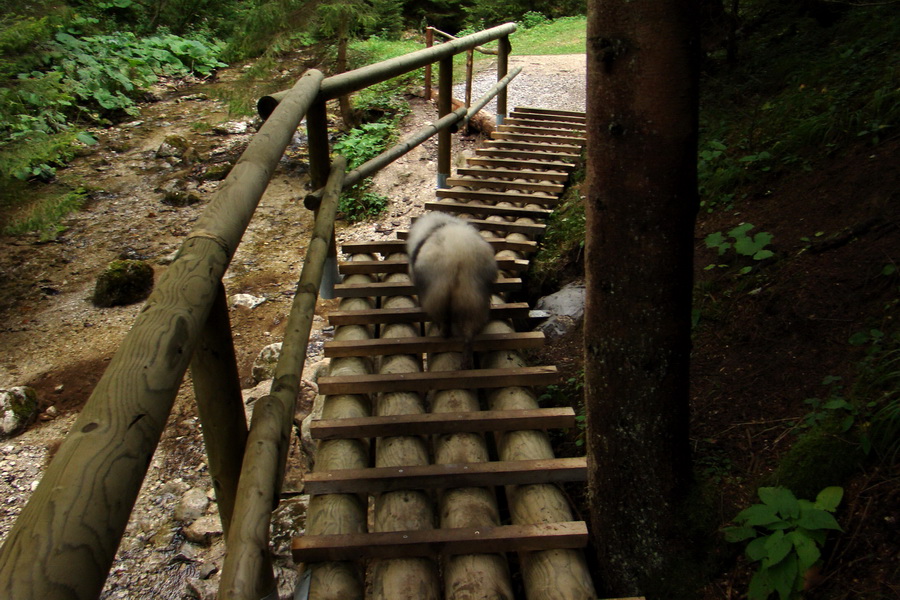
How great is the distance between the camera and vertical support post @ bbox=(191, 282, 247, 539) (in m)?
Answer: 1.53

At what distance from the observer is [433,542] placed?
2.03 metres

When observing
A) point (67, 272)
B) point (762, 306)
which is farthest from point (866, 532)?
point (67, 272)

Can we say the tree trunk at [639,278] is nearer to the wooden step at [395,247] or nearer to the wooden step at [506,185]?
the wooden step at [395,247]

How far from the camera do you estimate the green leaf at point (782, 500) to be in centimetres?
188

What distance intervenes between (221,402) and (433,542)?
33.1 inches

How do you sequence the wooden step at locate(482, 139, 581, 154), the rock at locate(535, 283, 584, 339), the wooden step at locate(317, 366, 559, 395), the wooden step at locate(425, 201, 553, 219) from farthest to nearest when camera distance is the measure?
the wooden step at locate(482, 139, 581, 154) < the wooden step at locate(425, 201, 553, 219) < the rock at locate(535, 283, 584, 339) < the wooden step at locate(317, 366, 559, 395)

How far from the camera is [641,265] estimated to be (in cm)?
189

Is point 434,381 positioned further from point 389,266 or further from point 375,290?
point 389,266

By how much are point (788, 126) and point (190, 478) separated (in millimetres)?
4754

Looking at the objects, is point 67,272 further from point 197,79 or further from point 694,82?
point 694,82

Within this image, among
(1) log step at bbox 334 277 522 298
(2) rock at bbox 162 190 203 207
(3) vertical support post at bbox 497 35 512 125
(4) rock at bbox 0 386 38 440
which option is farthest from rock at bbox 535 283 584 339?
(2) rock at bbox 162 190 203 207

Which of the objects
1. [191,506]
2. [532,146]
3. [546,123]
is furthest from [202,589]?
[546,123]

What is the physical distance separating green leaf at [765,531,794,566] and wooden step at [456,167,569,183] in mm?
4096

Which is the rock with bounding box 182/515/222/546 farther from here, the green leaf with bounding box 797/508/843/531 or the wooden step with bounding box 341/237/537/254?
the green leaf with bounding box 797/508/843/531
